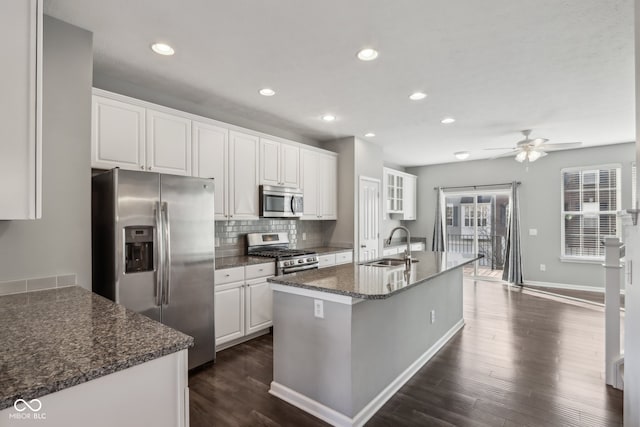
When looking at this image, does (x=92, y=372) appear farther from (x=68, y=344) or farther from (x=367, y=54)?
(x=367, y=54)

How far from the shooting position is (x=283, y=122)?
448 centimetres

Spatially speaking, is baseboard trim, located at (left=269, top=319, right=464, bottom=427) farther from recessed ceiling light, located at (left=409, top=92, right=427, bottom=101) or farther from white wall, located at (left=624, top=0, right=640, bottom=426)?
recessed ceiling light, located at (left=409, top=92, right=427, bottom=101)

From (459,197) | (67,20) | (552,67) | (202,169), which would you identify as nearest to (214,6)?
(67,20)

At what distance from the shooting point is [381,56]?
8.62 feet

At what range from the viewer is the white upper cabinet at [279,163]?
13.6 feet

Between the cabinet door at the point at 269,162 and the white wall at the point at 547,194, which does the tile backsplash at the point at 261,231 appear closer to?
the cabinet door at the point at 269,162

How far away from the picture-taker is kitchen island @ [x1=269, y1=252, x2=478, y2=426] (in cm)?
211

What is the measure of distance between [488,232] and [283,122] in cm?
528

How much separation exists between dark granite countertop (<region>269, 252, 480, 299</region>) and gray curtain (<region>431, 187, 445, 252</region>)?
4.70 metres

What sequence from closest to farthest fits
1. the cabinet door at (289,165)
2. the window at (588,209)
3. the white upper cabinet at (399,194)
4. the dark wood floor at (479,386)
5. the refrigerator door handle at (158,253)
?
the dark wood floor at (479,386) < the refrigerator door handle at (158,253) < the cabinet door at (289,165) < the window at (588,209) < the white upper cabinet at (399,194)

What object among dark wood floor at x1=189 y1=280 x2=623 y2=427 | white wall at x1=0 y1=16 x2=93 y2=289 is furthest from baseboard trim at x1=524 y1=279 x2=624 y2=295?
white wall at x1=0 y1=16 x2=93 y2=289

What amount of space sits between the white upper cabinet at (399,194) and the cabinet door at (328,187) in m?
1.65

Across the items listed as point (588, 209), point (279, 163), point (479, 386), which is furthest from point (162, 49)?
point (588, 209)

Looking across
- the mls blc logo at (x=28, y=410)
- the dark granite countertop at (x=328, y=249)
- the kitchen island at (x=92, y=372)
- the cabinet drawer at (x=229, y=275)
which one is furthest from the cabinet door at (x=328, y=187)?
the mls blc logo at (x=28, y=410)
